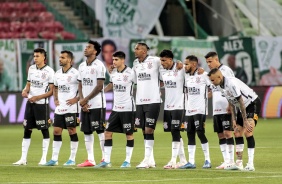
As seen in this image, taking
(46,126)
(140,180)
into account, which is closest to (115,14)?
(46,126)

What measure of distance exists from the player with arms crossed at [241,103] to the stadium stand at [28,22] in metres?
22.6

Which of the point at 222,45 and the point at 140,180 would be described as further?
the point at 222,45

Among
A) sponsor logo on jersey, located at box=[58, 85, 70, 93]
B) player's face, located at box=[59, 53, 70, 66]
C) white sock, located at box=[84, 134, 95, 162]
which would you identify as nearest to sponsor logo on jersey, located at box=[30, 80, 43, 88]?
sponsor logo on jersey, located at box=[58, 85, 70, 93]

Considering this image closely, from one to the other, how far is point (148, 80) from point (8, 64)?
52.8 feet

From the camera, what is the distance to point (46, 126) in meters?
22.4

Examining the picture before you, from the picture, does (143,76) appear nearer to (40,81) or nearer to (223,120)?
(223,120)

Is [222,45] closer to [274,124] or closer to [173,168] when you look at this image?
[274,124]

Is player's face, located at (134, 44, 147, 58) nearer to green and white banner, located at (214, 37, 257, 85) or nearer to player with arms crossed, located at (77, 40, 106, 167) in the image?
player with arms crossed, located at (77, 40, 106, 167)

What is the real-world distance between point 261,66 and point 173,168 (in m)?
19.7

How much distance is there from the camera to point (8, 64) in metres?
36.8

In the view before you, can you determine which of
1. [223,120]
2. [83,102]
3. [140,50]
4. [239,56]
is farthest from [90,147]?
[239,56]

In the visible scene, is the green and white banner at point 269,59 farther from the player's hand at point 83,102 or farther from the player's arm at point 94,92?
the player's hand at point 83,102

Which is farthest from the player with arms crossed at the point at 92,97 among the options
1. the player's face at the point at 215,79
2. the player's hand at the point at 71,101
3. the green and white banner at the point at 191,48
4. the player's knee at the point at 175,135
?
the green and white banner at the point at 191,48

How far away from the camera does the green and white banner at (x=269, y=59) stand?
3994cm
